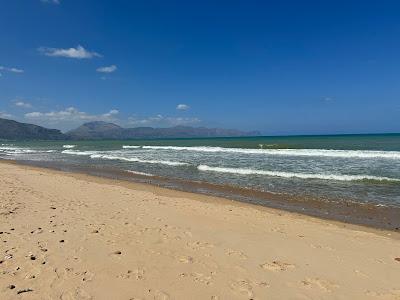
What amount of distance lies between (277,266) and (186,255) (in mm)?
1464

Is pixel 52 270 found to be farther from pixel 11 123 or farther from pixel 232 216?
pixel 11 123

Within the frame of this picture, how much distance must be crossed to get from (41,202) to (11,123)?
21204cm

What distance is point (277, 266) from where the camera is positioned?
5.28 metres

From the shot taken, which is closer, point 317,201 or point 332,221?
point 332,221

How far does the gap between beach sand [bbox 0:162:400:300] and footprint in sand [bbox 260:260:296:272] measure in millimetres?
15

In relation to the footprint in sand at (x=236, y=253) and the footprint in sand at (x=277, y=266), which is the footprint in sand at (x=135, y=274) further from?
the footprint in sand at (x=277, y=266)

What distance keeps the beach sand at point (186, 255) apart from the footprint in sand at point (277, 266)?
2cm

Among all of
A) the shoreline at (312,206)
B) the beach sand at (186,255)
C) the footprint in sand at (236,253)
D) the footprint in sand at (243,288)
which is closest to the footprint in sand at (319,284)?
the beach sand at (186,255)

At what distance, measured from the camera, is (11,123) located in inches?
7692

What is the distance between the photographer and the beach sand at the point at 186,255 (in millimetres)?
4430

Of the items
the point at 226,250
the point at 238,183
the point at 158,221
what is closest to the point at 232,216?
the point at 158,221

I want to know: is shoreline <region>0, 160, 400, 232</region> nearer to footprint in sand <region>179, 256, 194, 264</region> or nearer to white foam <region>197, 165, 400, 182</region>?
white foam <region>197, 165, 400, 182</region>

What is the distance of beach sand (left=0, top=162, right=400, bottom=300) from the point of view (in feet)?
14.5

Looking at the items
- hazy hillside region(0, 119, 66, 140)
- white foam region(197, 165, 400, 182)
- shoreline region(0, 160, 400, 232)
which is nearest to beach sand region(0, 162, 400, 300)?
shoreline region(0, 160, 400, 232)
